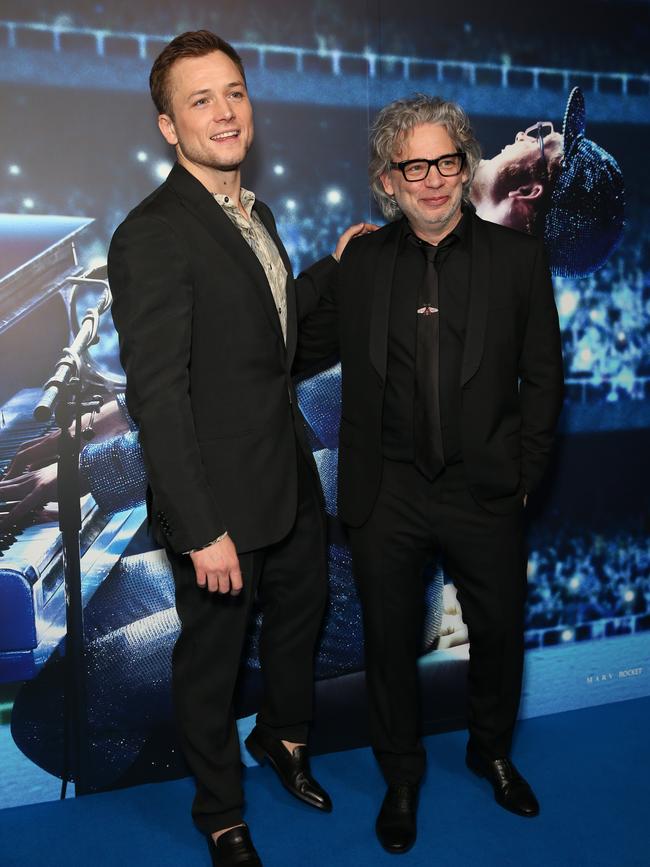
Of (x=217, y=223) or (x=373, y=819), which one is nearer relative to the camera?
(x=217, y=223)

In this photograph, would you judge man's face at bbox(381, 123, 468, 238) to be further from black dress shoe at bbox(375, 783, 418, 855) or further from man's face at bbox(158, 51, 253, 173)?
black dress shoe at bbox(375, 783, 418, 855)

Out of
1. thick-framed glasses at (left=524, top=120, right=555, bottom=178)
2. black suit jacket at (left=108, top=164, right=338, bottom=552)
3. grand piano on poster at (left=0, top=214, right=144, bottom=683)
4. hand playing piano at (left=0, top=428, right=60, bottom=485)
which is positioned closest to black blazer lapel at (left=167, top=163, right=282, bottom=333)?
black suit jacket at (left=108, top=164, right=338, bottom=552)

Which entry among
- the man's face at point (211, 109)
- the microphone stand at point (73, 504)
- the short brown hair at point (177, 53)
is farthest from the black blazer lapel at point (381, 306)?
the microphone stand at point (73, 504)

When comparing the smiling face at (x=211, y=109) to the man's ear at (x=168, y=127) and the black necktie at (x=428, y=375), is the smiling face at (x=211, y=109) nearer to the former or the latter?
the man's ear at (x=168, y=127)

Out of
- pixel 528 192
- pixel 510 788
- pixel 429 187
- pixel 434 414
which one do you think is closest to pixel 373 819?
pixel 510 788

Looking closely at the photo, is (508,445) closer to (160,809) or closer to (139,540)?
(139,540)

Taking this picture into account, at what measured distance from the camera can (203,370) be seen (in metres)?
2.01

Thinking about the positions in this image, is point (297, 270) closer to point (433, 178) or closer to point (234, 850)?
point (433, 178)

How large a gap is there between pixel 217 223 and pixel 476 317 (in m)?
0.68

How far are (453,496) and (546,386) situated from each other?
1.26 ft

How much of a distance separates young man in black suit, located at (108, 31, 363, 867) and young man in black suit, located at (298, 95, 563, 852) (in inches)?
7.2

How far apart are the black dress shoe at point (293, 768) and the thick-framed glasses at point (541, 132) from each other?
1967 millimetres

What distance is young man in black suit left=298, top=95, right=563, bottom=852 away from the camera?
217 centimetres

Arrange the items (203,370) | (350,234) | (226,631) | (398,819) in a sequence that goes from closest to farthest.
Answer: (203,370) → (226,631) → (398,819) → (350,234)
